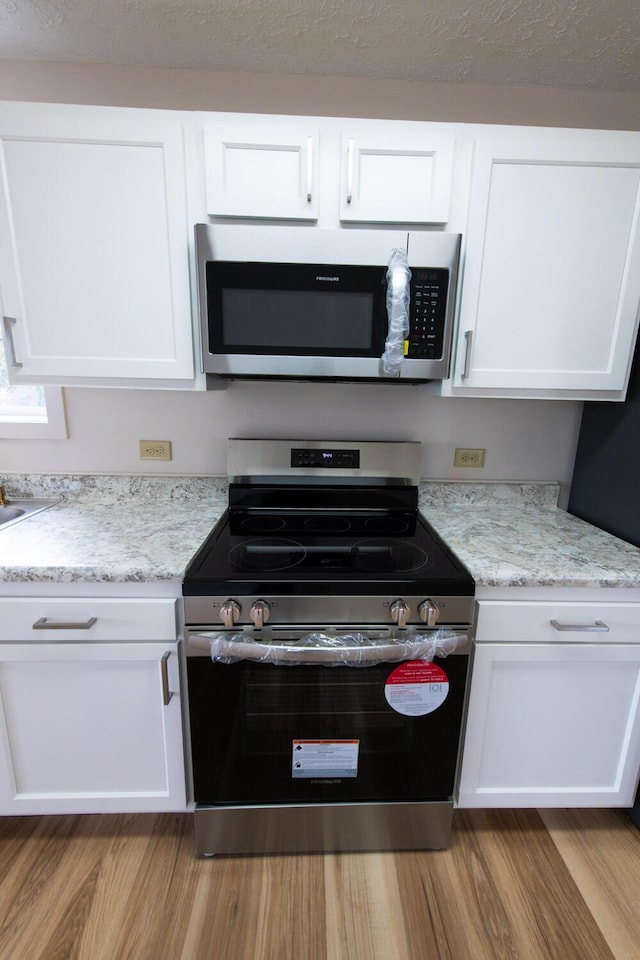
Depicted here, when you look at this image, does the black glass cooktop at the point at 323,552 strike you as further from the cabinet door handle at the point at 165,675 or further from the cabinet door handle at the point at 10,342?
the cabinet door handle at the point at 10,342

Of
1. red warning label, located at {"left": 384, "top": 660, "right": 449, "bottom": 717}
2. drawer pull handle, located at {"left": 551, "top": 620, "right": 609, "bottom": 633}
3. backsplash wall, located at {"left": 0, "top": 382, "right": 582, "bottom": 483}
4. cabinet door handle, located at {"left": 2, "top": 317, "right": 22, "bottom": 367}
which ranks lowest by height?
red warning label, located at {"left": 384, "top": 660, "right": 449, "bottom": 717}

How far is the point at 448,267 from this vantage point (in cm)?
115

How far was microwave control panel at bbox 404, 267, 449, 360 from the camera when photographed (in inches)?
45.6

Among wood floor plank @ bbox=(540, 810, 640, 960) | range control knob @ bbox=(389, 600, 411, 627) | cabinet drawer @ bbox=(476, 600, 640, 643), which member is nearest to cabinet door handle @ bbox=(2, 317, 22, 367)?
range control knob @ bbox=(389, 600, 411, 627)

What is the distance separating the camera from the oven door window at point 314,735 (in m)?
1.09

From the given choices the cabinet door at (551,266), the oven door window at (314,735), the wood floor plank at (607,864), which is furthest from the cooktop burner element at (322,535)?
the wood floor plank at (607,864)

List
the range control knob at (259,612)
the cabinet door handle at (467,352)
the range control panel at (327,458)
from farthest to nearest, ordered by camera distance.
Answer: the range control panel at (327,458), the cabinet door handle at (467,352), the range control knob at (259,612)

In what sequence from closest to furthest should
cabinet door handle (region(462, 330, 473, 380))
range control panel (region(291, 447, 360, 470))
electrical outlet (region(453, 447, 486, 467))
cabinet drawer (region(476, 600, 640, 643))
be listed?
cabinet drawer (region(476, 600, 640, 643))
cabinet door handle (region(462, 330, 473, 380))
range control panel (region(291, 447, 360, 470))
electrical outlet (region(453, 447, 486, 467))

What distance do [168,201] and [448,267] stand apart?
2.62 feet

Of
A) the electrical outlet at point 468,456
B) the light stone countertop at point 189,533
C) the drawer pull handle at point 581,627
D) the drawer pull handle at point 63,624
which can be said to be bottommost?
the drawer pull handle at point 581,627

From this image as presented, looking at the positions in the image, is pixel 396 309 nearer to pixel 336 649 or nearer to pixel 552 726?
pixel 336 649

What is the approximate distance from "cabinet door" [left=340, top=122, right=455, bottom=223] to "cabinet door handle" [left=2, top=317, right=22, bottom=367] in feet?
3.30

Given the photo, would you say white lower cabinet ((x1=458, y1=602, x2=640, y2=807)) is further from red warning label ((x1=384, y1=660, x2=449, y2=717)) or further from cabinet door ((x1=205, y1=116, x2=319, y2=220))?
cabinet door ((x1=205, y1=116, x2=319, y2=220))

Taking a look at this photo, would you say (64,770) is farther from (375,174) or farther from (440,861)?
(375,174)
